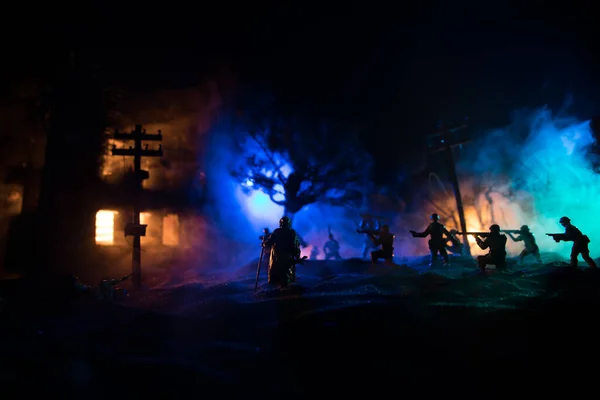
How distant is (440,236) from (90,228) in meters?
18.2

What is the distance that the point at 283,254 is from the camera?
1073 cm

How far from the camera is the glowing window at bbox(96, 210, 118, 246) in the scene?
60.0 feet

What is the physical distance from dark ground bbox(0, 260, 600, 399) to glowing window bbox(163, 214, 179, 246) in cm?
1087

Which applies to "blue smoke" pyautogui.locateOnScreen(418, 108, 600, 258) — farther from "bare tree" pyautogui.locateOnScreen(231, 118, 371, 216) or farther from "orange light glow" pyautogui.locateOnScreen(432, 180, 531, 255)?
"bare tree" pyautogui.locateOnScreen(231, 118, 371, 216)

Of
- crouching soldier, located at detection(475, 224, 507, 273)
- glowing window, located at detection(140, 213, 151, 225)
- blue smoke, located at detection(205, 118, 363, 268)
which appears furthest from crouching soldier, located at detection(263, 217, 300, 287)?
glowing window, located at detection(140, 213, 151, 225)

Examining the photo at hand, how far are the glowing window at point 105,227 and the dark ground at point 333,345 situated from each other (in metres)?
9.45

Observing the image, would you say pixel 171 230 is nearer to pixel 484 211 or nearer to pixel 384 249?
pixel 384 249

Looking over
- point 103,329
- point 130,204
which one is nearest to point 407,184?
point 130,204

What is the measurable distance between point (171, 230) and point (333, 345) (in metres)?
17.2

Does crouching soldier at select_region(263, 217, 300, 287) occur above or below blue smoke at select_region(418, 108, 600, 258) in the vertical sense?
below

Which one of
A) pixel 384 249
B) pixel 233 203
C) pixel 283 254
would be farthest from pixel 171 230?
pixel 384 249

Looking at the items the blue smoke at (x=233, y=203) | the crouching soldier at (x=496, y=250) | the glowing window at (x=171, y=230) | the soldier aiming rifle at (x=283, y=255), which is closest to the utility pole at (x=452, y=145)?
the crouching soldier at (x=496, y=250)

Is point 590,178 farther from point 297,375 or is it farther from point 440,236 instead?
point 297,375

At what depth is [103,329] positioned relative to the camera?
23.8 feet
